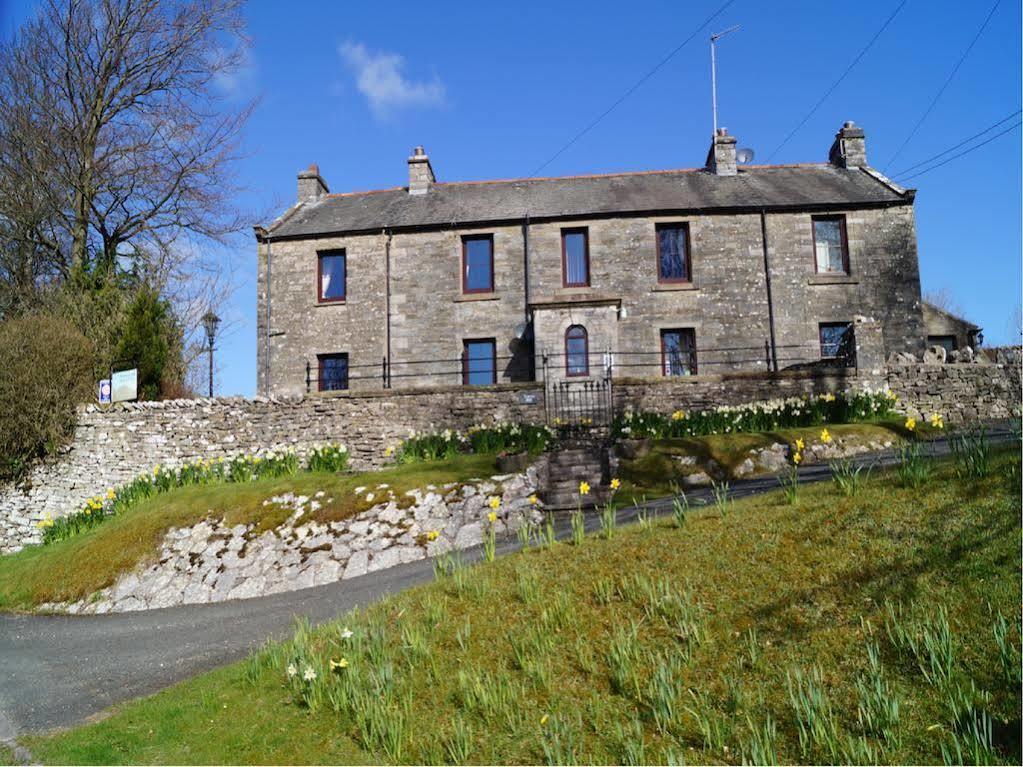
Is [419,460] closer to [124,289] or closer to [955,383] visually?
[955,383]

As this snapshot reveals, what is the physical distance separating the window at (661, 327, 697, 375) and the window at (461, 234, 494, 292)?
19.2 feet

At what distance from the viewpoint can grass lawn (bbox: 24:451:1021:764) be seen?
407cm

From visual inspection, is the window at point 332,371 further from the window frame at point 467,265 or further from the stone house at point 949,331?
the stone house at point 949,331

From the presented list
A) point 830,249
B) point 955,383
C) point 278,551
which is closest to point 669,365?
point 830,249

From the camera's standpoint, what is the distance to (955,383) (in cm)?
1688

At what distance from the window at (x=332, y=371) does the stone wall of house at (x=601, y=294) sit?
1.15ft

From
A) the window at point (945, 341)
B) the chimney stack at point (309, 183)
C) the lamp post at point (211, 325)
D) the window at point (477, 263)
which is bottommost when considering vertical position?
the window at point (945, 341)

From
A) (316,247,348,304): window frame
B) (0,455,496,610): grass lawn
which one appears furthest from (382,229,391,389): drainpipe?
(0,455,496,610): grass lawn

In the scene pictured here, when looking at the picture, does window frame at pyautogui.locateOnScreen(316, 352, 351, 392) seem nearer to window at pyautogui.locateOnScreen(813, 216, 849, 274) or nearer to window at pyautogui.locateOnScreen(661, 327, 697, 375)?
window at pyautogui.locateOnScreen(661, 327, 697, 375)

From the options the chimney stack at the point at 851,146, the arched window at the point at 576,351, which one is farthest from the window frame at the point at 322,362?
the chimney stack at the point at 851,146

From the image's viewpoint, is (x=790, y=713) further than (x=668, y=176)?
No

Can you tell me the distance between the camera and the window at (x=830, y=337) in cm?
2255

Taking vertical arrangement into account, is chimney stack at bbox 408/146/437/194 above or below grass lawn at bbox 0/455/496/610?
above

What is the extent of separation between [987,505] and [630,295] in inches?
701
